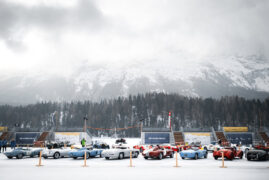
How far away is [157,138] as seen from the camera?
57375 mm

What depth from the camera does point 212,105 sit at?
375 ft

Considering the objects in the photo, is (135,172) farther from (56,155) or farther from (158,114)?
(158,114)

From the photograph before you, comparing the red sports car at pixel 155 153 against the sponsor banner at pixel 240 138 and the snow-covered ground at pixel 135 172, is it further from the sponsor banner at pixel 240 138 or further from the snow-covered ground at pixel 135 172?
the sponsor banner at pixel 240 138

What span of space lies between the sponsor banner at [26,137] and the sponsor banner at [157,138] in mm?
30367

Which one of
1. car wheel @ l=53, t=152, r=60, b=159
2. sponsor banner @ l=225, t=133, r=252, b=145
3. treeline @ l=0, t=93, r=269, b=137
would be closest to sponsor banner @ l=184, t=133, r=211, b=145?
sponsor banner @ l=225, t=133, r=252, b=145

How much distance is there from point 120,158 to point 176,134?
38.4 metres

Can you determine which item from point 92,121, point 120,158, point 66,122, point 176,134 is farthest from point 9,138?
point 66,122

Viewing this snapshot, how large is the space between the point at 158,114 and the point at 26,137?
68.6 meters

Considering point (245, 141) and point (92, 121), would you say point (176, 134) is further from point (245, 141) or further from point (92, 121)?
point (92, 121)

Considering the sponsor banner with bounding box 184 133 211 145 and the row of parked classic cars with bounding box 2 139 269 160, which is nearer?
the row of parked classic cars with bounding box 2 139 269 160

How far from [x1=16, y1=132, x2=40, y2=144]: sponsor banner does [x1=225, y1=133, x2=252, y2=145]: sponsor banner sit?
5254 cm

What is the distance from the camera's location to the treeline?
10494cm

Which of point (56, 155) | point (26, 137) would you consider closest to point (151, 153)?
point (56, 155)

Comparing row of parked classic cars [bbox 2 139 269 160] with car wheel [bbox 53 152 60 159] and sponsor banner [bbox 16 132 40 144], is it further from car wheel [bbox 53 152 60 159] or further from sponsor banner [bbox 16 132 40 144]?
sponsor banner [bbox 16 132 40 144]
